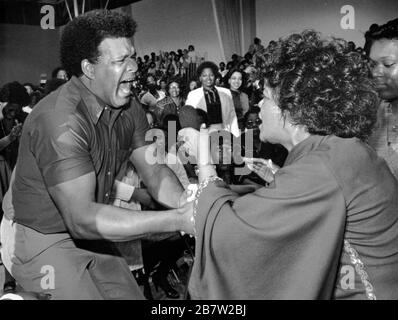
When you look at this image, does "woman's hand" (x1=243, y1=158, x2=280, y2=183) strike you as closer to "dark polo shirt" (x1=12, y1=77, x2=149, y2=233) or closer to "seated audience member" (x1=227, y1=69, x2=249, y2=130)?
"dark polo shirt" (x1=12, y1=77, x2=149, y2=233)

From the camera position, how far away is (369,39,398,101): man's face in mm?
2234

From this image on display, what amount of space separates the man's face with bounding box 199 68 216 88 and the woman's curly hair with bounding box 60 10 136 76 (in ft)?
11.0

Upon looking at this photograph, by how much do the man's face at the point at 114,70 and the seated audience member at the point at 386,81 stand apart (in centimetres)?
123

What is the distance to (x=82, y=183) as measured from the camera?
5.29 feet

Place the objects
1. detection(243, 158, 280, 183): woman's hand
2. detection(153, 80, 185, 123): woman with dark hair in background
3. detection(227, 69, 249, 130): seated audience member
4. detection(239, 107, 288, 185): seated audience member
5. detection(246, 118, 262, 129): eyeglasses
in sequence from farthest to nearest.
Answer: detection(227, 69, 249, 130): seated audience member, detection(153, 80, 185, 123): woman with dark hair in background, detection(246, 118, 262, 129): eyeglasses, detection(239, 107, 288, 185): seated audience member, detection(243, 158, 280, 183): woman's hand

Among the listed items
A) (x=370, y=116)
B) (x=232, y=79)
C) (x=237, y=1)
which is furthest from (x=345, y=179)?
(x=237, y=1)

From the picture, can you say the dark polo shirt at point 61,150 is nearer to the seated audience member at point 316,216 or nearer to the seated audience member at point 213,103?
the seated audience member at point 316,216

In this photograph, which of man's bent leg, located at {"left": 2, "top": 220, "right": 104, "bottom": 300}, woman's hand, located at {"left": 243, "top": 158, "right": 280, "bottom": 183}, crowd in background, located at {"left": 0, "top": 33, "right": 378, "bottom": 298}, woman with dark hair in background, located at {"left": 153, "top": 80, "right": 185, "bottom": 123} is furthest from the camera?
woman with dark hair in background, located at {"left": 153, "top": 80, "right": 185, "bottom": 123}

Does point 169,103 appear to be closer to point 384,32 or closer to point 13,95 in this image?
point 13,95

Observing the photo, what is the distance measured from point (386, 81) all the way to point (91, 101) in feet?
4.71

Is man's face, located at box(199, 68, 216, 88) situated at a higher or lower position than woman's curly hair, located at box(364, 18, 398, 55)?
lower

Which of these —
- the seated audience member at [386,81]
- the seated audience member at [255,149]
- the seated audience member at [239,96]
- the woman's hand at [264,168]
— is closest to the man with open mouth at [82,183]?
the woman's hand at [264,168]

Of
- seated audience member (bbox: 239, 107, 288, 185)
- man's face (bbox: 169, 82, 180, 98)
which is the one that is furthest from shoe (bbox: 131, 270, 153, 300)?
man's face (bbox: 169, 82, 180, 98)

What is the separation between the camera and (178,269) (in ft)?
12.5
